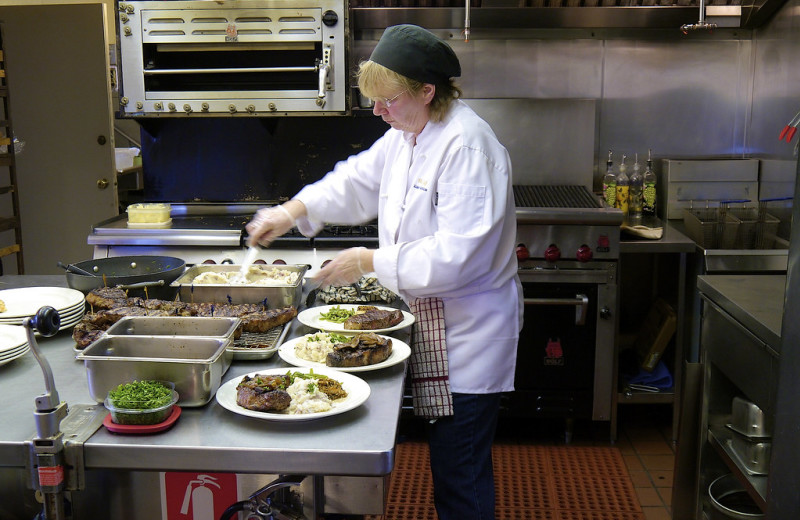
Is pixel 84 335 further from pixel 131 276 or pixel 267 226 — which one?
pixel 267 226

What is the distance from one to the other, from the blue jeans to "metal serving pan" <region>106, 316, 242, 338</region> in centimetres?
77

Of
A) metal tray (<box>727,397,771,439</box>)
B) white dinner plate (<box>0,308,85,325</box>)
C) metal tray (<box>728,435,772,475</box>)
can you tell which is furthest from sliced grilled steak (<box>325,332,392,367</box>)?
metal tray (<box>727,397,771,439</box>)

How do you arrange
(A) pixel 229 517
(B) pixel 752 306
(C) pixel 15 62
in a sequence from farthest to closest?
(C) pixel 15 62 < (B) pixel 752 306 < (A) pixel 229 517

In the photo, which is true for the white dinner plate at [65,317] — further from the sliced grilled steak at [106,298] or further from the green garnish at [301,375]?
the green garnish at [301,375]

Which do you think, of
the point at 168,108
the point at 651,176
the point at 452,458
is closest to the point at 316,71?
the point at 168,108

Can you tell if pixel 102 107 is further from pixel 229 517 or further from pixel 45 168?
pixel 229 517

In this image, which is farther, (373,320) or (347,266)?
(373,320)

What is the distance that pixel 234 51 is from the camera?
4586mm

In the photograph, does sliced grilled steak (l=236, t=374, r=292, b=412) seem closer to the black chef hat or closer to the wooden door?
the black chef hat

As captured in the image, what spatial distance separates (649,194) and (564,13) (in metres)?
1.20

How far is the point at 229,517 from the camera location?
1938mm

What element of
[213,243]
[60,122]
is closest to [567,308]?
[213,243]

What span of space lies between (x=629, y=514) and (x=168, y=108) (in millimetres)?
3200

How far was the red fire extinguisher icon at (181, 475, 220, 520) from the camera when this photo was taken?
195 cm
